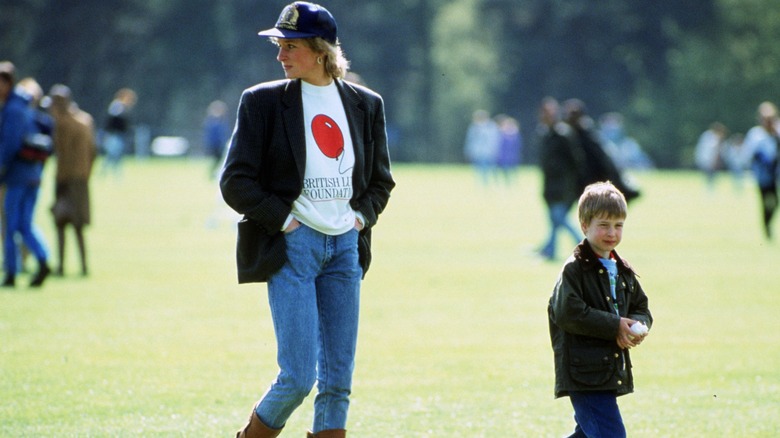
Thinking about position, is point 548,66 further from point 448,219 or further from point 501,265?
point 501,265

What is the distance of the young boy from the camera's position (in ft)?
17.7

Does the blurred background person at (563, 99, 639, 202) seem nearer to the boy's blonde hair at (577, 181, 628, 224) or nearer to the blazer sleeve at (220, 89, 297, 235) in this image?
the boy's blonde hair at (577, 181, 628, 224)

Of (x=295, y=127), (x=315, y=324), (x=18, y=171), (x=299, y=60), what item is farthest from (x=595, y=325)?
(x=18, y=171)

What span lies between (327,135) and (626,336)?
1480mm

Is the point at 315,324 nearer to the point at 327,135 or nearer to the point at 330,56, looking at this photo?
the point at 327,135

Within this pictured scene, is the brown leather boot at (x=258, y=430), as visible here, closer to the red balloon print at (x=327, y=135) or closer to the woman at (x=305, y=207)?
the woman at (x=305, y=207)

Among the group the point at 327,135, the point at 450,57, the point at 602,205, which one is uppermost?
the point at 450,57

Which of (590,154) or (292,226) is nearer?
(292,226)

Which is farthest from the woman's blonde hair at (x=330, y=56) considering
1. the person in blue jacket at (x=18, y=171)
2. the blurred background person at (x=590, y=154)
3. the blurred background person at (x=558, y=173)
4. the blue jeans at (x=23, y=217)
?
the blurred background person at (x=558, y=173)

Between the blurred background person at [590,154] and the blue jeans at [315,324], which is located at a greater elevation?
the blurred background person at [590,154]

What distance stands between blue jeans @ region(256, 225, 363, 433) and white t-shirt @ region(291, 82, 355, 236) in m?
0.07

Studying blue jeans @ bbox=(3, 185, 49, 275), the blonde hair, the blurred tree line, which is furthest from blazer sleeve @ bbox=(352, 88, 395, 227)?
the blurred tree line

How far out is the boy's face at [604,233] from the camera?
5512 mm

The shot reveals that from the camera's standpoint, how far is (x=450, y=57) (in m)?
79.0
